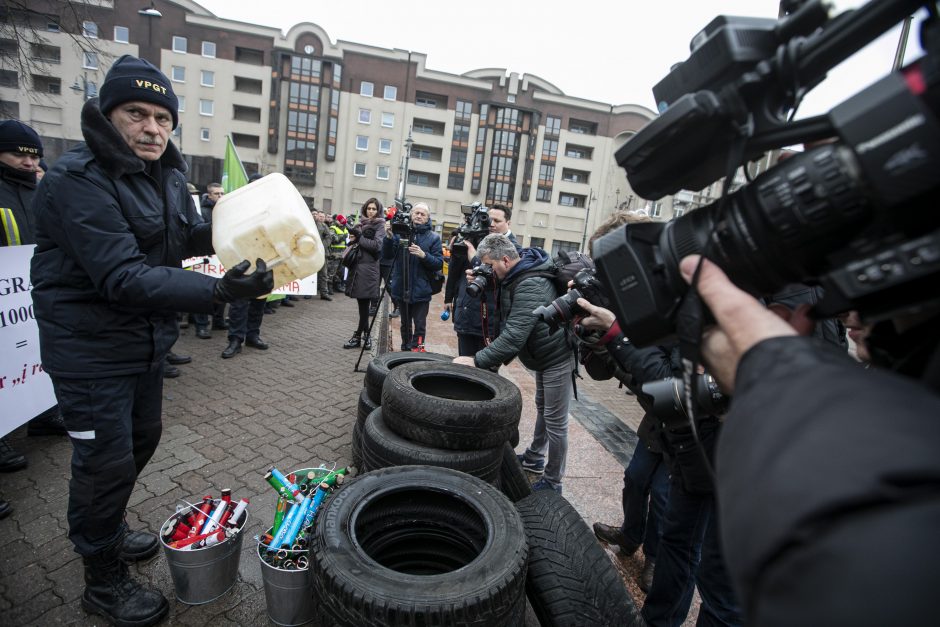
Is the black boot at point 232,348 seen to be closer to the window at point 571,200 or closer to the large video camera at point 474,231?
the large video camera at point 474,231

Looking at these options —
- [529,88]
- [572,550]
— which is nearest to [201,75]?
[529,88]

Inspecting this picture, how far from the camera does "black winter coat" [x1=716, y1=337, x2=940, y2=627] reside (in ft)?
1.65

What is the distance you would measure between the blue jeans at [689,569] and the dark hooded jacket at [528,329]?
1.66 meters

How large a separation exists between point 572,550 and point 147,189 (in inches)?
112

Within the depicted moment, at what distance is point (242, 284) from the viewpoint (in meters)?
2.10

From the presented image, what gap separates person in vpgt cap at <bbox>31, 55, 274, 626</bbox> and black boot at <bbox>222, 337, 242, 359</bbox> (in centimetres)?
447

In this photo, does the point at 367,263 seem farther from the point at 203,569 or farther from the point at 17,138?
the point at 203,569

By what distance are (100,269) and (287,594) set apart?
178 centimetres

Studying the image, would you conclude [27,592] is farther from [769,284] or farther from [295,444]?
[769,284]

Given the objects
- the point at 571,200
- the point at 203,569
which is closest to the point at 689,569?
the point at 203,569

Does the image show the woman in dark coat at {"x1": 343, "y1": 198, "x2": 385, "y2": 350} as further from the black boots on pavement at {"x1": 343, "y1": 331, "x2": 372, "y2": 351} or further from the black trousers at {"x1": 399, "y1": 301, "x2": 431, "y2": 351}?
the black trousers at {"x1": 399, "y1": 301, "x2": 431, "y2": 351}

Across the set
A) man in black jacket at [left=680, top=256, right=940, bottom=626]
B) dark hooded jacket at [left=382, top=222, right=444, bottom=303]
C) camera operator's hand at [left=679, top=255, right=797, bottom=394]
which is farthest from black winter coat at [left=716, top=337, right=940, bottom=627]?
dark hooded jacket at [left=382, top=222, right=444, bottom=303]

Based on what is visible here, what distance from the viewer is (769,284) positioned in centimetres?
101

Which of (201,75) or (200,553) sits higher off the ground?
(201,75)
